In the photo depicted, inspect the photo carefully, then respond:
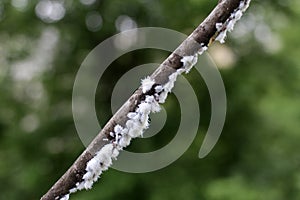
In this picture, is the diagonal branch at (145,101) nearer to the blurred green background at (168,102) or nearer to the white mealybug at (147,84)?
the white mealybug at (147,84)

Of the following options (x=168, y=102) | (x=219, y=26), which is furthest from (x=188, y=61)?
(x=168, y=102)

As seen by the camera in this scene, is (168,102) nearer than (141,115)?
No

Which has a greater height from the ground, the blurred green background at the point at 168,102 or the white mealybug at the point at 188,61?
the blurred green background at the point at 168,102

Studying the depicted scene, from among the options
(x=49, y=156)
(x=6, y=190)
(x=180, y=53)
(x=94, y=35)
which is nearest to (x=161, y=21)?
(x=94, y=35)

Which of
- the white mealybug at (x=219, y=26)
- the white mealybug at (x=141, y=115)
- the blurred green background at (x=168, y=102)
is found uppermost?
the blurred green background at (x=168, y=102)

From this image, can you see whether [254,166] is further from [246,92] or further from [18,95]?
[18,95]

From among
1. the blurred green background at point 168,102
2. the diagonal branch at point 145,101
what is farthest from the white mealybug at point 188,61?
the blurred green background at point 168,102

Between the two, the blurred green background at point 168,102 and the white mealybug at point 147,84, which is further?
the blurred green background at point 168,102

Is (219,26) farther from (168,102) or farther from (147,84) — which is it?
(168,102)
